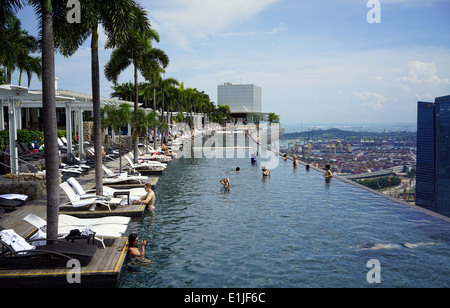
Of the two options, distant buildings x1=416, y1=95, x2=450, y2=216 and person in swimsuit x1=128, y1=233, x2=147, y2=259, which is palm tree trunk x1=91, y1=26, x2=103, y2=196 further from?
distant buildings x1=416, y1=95, x2=450, y2=216

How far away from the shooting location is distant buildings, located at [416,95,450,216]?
25547mm

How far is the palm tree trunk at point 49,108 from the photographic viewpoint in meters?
7.46

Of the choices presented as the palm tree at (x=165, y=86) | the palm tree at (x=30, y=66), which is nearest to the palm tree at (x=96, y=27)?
the palm tree at (x=165, y=86)

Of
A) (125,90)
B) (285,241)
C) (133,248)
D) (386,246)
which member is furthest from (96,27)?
(125,90)

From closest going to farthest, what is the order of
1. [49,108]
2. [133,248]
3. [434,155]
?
1. [49,108]
2. [133,248]
3. [434,155]

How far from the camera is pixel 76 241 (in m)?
8.48

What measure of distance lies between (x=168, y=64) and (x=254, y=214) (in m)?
19.6

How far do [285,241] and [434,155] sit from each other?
957 inches

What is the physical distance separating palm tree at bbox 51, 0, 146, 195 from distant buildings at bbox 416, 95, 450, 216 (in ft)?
63.9

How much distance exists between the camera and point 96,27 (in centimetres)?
1336

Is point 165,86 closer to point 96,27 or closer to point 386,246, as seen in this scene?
point 96,27

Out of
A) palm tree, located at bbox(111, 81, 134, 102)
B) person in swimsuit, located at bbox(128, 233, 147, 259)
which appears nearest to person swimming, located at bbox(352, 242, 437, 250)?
person in swimsuit, located at bbox(128, 233, 147, 259)
